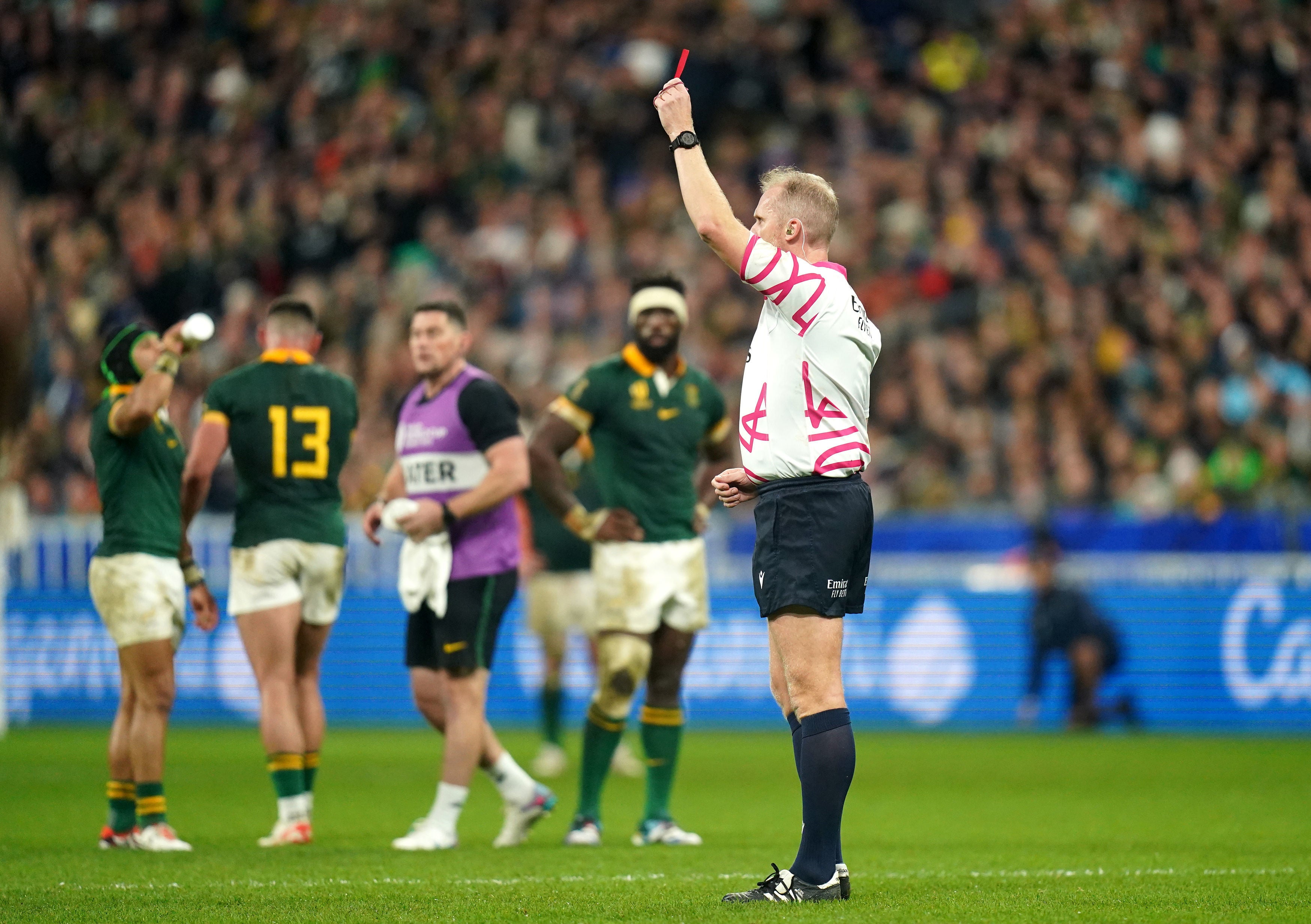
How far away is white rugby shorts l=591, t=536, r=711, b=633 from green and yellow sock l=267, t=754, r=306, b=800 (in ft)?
5.29

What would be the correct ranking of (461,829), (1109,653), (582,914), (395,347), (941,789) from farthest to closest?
(395,347), (1109,653), (941,789), (461,829), (582,914)

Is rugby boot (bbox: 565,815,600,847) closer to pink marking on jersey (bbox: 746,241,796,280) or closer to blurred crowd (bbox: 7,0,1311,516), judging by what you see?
pink marking on jersey (bbox: 746,241,796,280)

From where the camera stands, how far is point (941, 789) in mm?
11484

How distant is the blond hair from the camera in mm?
6285

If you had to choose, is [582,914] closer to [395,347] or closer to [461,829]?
[461,829]

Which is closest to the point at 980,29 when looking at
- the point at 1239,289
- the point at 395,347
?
the point at 1239,289

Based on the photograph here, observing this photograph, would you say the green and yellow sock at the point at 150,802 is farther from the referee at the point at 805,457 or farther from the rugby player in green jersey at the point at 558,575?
the rugby player in green jersey at the point at 558,575

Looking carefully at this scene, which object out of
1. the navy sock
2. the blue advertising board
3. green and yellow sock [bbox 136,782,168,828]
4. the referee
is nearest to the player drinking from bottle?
green and yellow sock [bbox 136,782,168,828]

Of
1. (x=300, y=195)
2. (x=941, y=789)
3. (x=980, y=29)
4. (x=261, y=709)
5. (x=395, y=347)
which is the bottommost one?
(x=941, y=789)

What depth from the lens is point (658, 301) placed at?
934 cm

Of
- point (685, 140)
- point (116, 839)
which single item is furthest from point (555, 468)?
point (685, 140)

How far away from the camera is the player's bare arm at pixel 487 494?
8469 mm

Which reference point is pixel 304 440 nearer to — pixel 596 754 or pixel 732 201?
pixel 596 754

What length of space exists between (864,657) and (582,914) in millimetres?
10813
